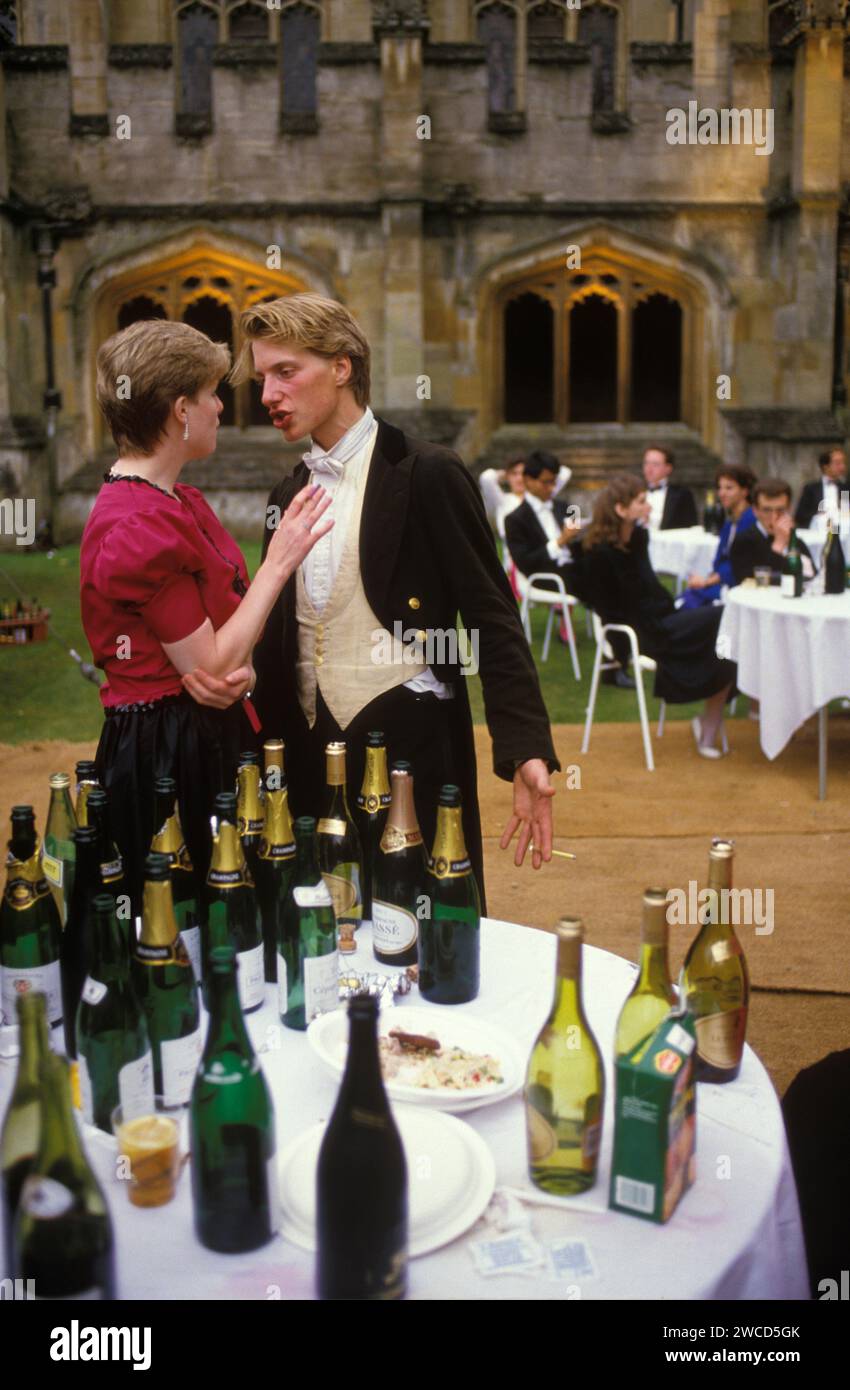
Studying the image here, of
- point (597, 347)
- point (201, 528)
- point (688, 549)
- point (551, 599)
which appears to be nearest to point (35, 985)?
point (201, 528)

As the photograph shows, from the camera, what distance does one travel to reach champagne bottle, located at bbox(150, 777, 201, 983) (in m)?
1.90

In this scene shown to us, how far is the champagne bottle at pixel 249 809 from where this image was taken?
206 centimetres

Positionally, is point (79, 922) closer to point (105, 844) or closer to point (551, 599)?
point (105, 844)

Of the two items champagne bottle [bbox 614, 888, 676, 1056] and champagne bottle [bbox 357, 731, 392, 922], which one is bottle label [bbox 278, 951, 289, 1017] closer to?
champagne bottle [bbox 357, 731, 392, 922]

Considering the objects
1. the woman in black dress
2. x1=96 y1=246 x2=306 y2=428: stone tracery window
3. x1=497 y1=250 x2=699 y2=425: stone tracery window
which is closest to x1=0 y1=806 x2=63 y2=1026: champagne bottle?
the woman in black dress

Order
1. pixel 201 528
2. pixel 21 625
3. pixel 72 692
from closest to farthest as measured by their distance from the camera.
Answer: pixel 201 528 < pixel 72 692 < pixel 21 625

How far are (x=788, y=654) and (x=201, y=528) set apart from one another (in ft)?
13.2

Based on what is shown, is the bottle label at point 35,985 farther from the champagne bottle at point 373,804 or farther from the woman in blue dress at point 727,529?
the woman in blue dress at point 727,529

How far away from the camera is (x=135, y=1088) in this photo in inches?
60.3

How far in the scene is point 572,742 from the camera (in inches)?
269

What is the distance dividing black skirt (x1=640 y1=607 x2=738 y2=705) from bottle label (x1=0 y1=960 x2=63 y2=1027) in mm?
5003

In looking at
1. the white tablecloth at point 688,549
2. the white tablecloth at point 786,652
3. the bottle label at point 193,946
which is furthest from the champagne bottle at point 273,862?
the white tablecloth at point 688,549
